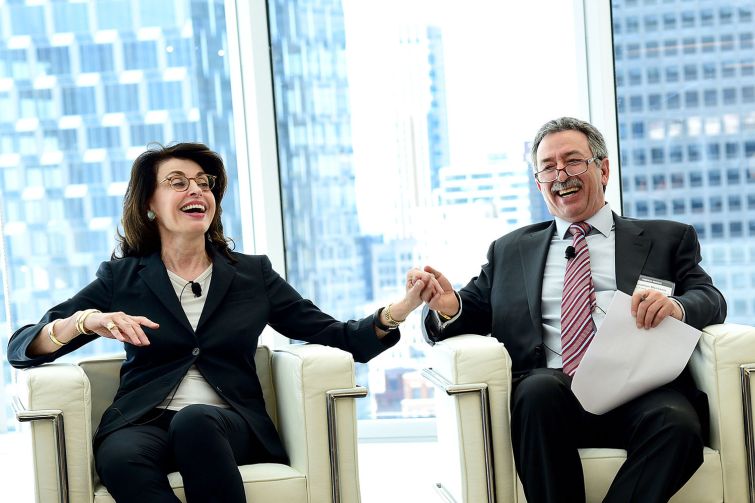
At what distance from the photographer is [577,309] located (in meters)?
2.96

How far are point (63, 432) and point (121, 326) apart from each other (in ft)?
1.12

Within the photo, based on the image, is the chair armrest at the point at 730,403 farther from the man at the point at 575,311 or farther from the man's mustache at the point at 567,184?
the man's mustache at the point at 567,184

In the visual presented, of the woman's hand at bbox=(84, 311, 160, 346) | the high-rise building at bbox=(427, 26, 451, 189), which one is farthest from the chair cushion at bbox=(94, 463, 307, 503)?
the high-rise building at bbox=(427, 26, 451, 189)

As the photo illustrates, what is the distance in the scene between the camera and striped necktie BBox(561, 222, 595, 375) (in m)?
2.91

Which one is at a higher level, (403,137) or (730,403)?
(403,137)

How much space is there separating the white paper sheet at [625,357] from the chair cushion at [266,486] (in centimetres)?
87

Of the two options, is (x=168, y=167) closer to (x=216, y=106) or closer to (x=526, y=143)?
(x=216, y=106)

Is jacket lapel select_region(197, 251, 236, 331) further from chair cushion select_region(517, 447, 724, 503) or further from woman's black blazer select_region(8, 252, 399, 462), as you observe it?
chair cushion select_region(517, 447, 724, 503)

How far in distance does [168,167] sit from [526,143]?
6.64 feet

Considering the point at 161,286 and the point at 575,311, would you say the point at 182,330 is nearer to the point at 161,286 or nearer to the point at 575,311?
the point at 161,286

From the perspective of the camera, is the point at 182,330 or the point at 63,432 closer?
the point at 63,432

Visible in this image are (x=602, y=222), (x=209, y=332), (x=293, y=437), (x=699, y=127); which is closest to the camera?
(x=293, y=437)

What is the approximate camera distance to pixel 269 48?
461 centimetres

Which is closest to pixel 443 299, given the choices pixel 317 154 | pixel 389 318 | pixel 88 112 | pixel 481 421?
Answer: pixel 389 318
